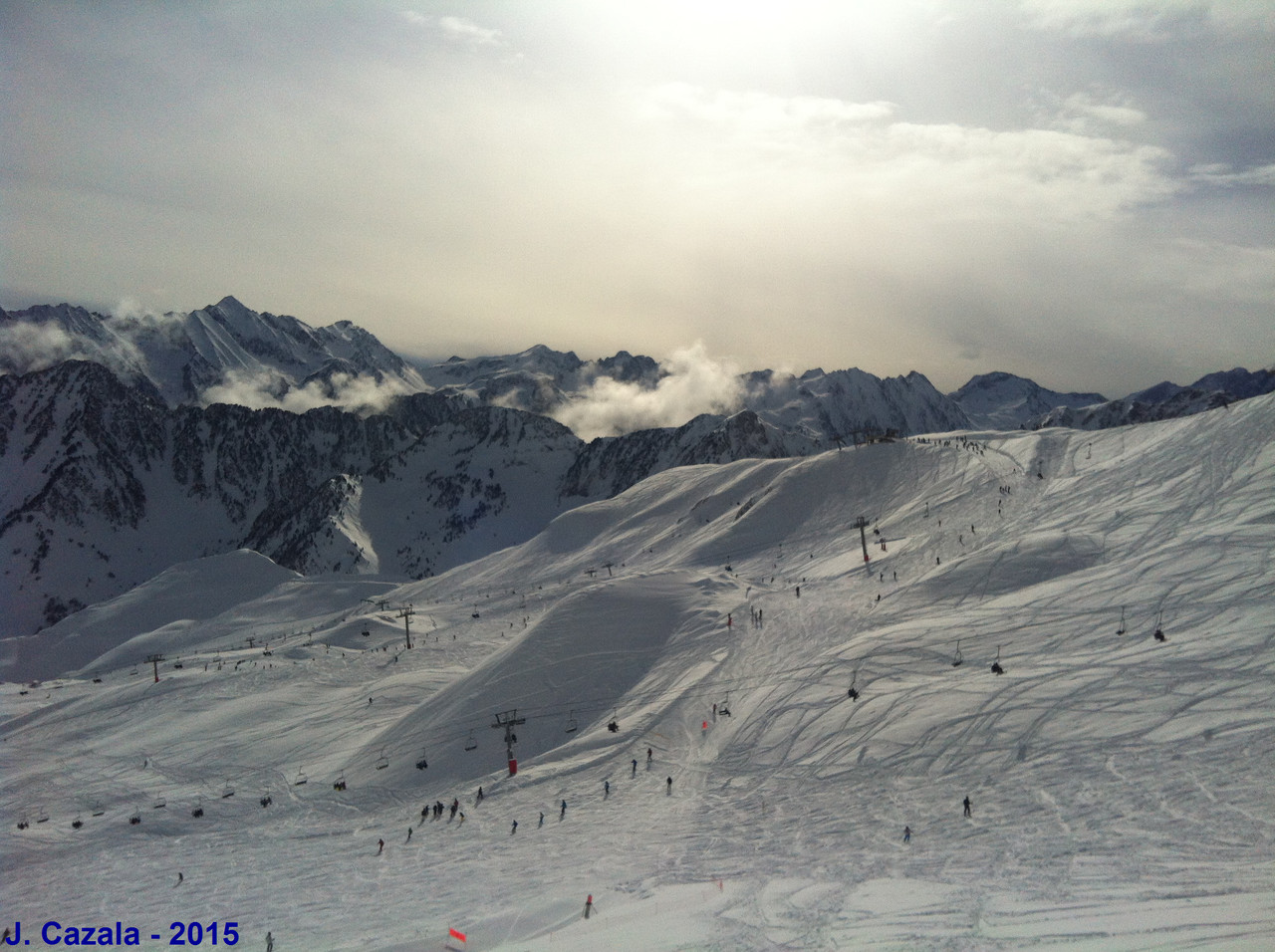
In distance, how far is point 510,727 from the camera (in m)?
43.8

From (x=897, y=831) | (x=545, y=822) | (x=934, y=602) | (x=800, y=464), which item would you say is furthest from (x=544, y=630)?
(x=800, y=464)

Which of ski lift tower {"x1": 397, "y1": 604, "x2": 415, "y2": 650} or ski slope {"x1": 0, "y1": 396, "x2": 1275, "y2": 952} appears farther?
ski lift tower {"x1": 397, "y1": 604, "x2": 415, "y2": 650}

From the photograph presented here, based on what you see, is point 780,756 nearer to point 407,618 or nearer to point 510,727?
point 510,727

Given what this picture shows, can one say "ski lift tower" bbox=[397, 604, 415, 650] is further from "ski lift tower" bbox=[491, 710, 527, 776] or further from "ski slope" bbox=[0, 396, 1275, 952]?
"ski lift tower" bbox=[491, 710, 527, 776]

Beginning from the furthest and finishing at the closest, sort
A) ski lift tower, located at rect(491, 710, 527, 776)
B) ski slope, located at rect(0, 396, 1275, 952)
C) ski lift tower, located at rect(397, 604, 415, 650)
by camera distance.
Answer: ski lift tower, located at rect(397, 604, 415, 650) → ski lift tower, located at rect(491, 710, 527, 776) → ski slope, located at rect(0, 396, 1275, 952)

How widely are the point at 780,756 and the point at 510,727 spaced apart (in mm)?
15962

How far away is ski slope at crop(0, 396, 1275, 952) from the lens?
23.0 metres

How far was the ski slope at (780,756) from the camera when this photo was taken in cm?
2300

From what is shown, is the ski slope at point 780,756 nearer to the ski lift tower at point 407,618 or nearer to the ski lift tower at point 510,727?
the ski lift tower at point 510,727

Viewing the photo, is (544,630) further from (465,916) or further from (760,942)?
(760,942)

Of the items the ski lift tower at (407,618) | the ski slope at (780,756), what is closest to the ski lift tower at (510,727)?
the ski slope at (780,756)

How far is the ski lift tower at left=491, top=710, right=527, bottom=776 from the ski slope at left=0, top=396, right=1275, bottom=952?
0.70m

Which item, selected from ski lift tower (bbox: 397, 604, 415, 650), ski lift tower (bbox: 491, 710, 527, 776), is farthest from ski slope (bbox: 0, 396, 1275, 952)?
ski lift tower (bbox: 397, 604, 415, 650)

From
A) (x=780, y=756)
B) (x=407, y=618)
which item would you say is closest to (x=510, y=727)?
(x=780, y=756)
